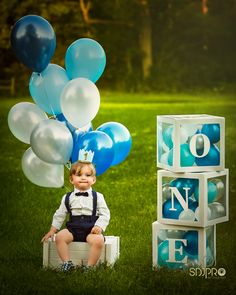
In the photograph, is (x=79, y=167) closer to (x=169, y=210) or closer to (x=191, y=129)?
(x=169, y=210)

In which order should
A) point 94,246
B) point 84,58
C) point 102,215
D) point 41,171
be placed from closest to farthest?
point 94,246
point 102,215
point 84,58
point 41,171

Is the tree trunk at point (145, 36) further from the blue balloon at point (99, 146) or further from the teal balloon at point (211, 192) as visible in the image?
the teal balloon at point (211, 192)

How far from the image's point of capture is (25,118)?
6.39m

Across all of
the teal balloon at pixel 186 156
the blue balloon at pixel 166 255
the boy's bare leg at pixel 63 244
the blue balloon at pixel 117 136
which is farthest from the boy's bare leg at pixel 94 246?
the blue balloon at pixel 117 136

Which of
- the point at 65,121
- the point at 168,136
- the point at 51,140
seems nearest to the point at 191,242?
the point at 168,136

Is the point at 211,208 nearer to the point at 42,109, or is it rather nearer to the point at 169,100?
the point at 42,109

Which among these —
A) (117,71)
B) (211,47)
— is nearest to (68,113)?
(117,71)

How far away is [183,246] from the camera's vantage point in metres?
5.94

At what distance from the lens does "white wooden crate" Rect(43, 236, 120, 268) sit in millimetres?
5805

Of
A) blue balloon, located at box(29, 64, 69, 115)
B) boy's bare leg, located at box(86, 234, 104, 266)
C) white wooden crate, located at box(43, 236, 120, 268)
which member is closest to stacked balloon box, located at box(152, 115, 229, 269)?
white wooden crate, located at box(43, 236, 120, 268)

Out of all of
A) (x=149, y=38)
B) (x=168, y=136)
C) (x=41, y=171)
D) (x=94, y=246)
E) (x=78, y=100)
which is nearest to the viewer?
(x=94, y=246)

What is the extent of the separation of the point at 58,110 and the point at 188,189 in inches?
46.2

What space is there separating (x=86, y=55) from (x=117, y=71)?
21.2 metres

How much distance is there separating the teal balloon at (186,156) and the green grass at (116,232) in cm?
70
